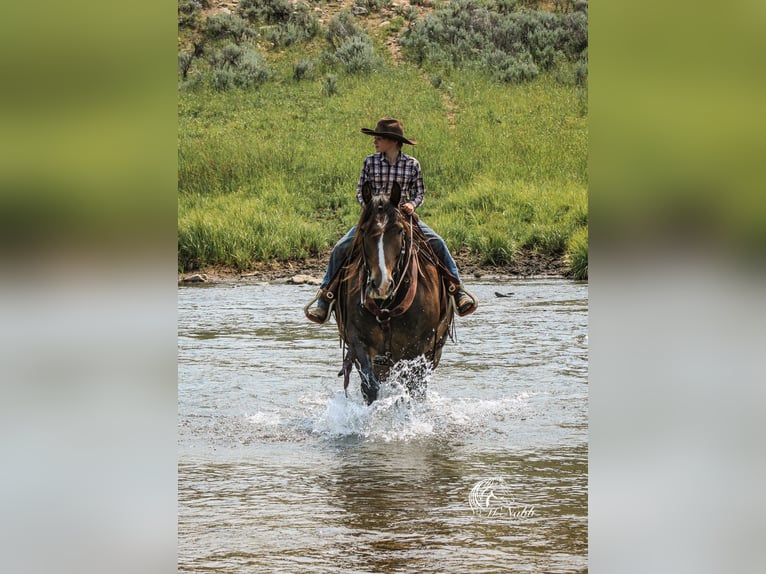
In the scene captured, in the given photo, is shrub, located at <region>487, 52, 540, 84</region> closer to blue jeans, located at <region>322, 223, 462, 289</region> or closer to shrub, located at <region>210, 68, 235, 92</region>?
shrub, located at <region>210, 68, 235, 92</region>

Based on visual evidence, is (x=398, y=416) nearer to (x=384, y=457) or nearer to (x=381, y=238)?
(x=384, y=457)

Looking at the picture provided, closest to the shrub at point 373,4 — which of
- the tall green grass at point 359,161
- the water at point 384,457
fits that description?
the tall green grass at point 359,161

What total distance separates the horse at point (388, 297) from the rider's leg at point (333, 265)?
0.28ft

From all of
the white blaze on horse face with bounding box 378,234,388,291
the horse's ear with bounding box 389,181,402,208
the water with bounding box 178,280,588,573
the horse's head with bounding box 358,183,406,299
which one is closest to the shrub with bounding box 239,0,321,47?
the water with bounding box 178,280,588,573

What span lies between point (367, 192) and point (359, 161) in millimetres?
12582

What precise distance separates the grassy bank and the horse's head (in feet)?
29.4

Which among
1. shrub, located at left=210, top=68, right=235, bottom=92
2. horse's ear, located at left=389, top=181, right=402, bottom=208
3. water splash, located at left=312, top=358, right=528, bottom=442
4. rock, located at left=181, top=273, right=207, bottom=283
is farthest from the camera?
shrub, located at left=210, top=68, right=235, bottom=92

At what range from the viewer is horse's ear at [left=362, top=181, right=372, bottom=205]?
6859 millimetres

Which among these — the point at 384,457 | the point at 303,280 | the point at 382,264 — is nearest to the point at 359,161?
the point at 303,280

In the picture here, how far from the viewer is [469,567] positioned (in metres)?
5.07
